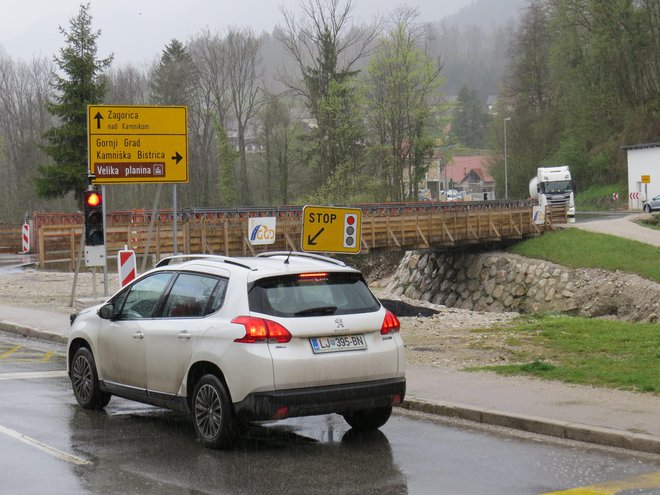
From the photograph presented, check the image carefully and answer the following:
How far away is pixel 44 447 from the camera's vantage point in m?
8.28

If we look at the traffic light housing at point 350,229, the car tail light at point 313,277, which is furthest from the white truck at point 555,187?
the car tail light at point 313,277

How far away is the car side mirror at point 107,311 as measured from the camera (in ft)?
31.9

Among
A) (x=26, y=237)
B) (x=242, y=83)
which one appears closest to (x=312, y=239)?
(x=26, y=237)

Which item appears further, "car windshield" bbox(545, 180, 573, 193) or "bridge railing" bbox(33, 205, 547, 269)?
"car windshield" bbox(545, 180, 573, 193)

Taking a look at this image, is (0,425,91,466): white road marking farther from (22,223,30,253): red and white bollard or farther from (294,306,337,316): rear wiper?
(22,223,30,253): red and white bollard

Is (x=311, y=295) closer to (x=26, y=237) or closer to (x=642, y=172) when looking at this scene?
(x=26, y=237)

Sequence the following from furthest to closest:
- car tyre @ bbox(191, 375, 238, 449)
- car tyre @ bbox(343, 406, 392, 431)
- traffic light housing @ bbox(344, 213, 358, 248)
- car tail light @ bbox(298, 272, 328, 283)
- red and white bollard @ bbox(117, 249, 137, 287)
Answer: red and white bollard @ bbox(117, 249, 137, 287)
traffic light housing @ bbox(344, 213, 358, 248)
car tyre @ bbox(343, 406, 392, 431)
car tail light @ bbox(298, 272, 328, 283)
car tyre @ bbox(191, 375, 238, 449)

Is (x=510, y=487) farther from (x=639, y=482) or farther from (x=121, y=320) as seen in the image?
(x=121, y=320)

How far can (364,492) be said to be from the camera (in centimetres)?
686

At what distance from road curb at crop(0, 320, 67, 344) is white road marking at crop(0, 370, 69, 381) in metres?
3.81

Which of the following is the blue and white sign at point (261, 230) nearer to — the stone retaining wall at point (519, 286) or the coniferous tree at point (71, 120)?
the stone retaining wall at point (519, 286)

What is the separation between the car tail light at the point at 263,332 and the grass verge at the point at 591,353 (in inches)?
179

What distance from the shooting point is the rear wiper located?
8.16 metres

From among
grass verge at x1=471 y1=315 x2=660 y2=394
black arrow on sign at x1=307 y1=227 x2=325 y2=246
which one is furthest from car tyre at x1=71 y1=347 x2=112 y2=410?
grass verge at x1=471 y1=315 x2=660 y2=394
